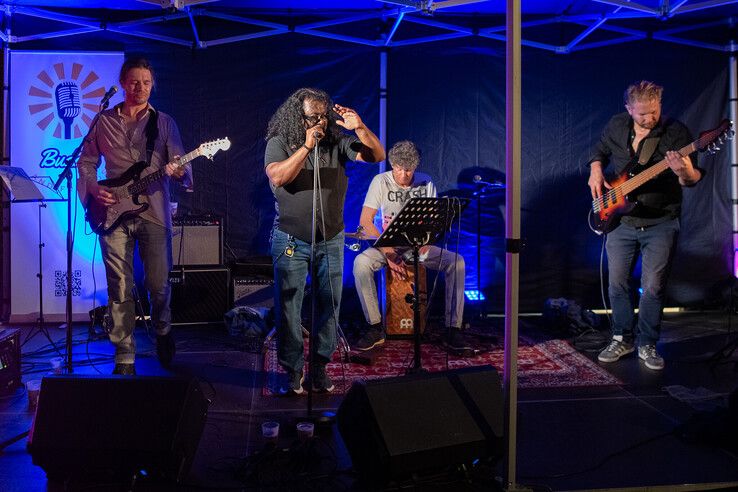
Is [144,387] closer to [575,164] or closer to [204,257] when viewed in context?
[204,257]

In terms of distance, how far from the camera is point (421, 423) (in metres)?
3.19

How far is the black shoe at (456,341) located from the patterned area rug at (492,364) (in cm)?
10

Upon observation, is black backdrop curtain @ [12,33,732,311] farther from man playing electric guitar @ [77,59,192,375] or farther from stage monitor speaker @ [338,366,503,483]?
stage monitor speaker @ [338,366,503,483]

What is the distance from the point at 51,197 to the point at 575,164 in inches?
236

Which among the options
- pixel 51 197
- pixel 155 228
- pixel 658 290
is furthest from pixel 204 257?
pixel 658 290

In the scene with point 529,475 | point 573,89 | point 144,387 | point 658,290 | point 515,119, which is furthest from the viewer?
point 573,89

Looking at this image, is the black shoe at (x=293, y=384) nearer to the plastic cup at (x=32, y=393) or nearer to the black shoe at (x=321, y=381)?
the black shoe at (x=321, y=381)

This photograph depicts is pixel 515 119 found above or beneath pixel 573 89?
beneath

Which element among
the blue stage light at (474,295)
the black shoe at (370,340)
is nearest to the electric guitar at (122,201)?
the black shoe at (370,340)

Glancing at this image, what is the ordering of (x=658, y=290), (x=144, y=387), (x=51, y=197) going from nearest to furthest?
(x=144, y=387), (x=658, y=290), (x=51, y=197)

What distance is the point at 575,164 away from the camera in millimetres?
8117

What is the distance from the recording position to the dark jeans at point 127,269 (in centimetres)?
493

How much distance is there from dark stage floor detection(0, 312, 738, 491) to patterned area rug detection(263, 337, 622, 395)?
0.15m

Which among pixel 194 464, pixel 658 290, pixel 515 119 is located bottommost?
pixel 194 464
